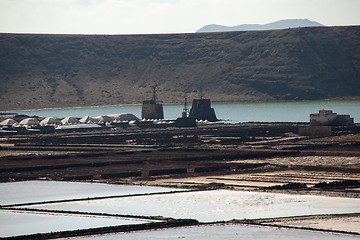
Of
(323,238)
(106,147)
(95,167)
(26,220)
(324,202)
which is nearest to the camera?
(323,238)

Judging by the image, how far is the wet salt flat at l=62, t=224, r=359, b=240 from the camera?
28.3 m

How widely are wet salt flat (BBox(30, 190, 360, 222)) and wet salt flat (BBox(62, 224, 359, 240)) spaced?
223 cm

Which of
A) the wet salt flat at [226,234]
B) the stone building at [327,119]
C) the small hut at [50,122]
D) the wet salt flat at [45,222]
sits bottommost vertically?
the wet salt flat at [45,222]

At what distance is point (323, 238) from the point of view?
2800cm

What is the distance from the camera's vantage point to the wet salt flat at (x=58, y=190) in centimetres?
4012

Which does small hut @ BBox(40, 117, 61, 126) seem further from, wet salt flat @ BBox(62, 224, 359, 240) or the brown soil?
wet salt flat @ BBox(62, 224, 359, 240)

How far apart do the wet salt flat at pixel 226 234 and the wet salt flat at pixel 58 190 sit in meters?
10.9

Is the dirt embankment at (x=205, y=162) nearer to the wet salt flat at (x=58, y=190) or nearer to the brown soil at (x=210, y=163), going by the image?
the brown soil at (x=210, y=163)

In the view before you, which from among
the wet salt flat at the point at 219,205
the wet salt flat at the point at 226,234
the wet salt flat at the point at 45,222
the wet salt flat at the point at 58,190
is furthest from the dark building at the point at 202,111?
the wet salt flat at the point at 226,234

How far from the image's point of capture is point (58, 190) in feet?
141

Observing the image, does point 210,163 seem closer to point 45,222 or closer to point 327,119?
point 45,222

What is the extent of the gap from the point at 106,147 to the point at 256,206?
44.1 metres

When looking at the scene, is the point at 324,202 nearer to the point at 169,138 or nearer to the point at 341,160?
the point at 341,160

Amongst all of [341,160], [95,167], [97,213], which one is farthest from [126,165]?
[97,213]
